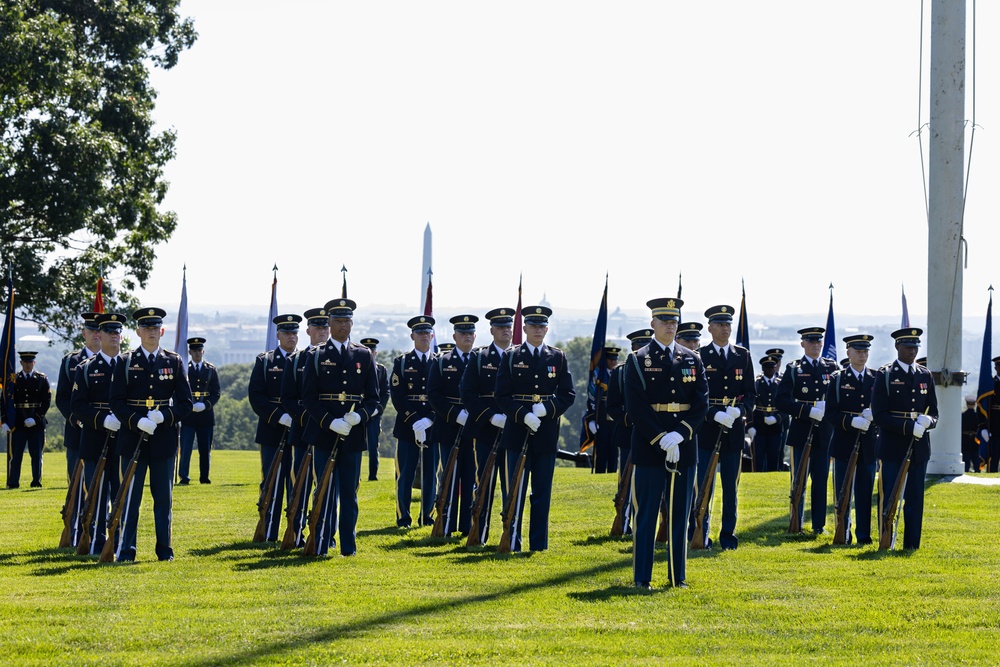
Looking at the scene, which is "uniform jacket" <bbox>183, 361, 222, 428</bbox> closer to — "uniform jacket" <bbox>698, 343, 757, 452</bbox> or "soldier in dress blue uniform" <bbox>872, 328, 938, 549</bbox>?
"uniform jacket" <bbox>698, 343, 757, 452</bbox>

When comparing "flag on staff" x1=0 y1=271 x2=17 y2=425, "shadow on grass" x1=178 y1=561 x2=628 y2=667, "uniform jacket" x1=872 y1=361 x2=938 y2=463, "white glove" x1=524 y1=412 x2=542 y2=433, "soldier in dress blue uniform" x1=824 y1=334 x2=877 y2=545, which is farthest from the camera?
"flag on staff" x1=0 y1=271 x2=17 y2=425

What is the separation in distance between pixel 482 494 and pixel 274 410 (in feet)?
8.86

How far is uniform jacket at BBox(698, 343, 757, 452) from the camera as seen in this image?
12.6 m

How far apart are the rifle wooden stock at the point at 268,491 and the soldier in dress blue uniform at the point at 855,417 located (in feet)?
18.8

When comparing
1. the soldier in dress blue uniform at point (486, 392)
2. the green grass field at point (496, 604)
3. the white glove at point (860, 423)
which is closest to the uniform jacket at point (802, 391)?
the white glove at point (860, 423)

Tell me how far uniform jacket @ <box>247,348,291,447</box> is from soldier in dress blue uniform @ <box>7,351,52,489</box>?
7.08 metres

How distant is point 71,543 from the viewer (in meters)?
12.9

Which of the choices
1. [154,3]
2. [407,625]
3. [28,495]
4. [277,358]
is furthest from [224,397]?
[407,625]

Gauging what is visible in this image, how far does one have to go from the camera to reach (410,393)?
51.3 feet

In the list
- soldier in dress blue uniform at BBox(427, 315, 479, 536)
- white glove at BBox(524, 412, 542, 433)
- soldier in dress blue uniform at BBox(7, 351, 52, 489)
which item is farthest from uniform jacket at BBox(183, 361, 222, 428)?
white glove at BBox(524, 412, 542, 433)

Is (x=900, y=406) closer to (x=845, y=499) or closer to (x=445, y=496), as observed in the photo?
(x=845, y=499)

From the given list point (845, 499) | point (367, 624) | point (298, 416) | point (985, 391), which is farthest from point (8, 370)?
point (985, 391)

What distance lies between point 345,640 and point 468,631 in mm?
805

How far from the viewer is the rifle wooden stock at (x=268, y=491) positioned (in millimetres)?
13461
